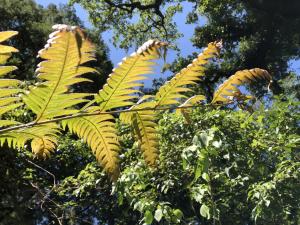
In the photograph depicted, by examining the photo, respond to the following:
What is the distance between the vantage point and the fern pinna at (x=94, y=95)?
708mm

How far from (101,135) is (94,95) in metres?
0.09

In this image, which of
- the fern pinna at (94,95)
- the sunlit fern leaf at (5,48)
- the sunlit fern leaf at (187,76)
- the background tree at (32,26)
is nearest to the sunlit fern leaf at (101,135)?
the fern pinna at (94,95)

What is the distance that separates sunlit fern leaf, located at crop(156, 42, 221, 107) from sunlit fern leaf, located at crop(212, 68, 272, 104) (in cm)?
6

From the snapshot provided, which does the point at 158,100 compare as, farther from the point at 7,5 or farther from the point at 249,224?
the point at 7,5

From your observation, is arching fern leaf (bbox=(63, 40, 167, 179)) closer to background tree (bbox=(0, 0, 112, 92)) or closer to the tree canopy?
the tree canopy

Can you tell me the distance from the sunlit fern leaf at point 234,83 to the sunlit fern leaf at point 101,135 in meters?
0.21

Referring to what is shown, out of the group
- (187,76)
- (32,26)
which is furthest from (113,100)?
(32,26)

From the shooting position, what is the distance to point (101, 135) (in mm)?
930

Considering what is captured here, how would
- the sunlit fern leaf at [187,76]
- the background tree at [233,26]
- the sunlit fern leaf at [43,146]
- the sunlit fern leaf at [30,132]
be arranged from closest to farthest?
the sunlit fern leaf at [187,76]
the sunlit fern leaf at [30,132]
the sunlit fern leaf at [43,146]
the background tree at [233,26]

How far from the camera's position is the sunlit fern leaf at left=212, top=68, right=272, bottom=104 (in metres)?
0.86

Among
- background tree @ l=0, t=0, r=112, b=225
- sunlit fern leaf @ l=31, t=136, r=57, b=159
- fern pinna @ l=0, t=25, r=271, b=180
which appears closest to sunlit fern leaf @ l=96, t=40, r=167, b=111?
fern pinna @ l=0, t=25, r=271, b=180

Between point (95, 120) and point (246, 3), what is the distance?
17.3 m

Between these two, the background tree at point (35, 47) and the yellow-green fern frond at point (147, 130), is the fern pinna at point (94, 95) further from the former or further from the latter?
the background tree at point (35, 47)

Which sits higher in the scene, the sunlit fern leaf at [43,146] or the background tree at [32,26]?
the sunlit fern leaf at [43,146]
